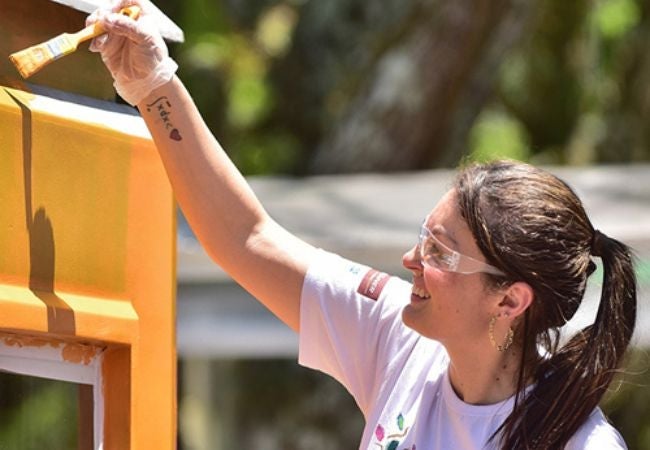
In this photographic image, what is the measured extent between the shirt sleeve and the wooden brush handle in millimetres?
654

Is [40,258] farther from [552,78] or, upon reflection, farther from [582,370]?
[552,78]

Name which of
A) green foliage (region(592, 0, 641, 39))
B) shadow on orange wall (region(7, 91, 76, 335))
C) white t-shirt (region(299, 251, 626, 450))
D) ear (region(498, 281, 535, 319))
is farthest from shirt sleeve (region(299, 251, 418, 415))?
green foliage (region(592, 0, 641, 39))

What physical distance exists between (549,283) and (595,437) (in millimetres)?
314

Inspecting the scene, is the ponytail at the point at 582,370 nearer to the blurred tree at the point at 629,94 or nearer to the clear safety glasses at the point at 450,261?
the clear safety glasses at the point at 450,261

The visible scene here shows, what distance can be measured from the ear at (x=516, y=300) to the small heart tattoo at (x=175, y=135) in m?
0.72

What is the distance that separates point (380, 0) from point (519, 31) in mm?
1050

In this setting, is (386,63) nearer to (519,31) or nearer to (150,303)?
→ (519,31)

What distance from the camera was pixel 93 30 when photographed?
234 centimetres

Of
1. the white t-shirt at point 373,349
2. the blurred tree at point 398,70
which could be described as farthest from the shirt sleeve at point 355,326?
the blurred tree at point 398,70

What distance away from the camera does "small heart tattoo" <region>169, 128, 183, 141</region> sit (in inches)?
99.6

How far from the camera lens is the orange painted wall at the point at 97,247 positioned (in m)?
2.18

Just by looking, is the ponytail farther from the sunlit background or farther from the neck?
the sunlit background

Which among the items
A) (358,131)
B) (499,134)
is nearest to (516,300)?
(358,131)

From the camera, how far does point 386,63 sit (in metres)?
9.05
